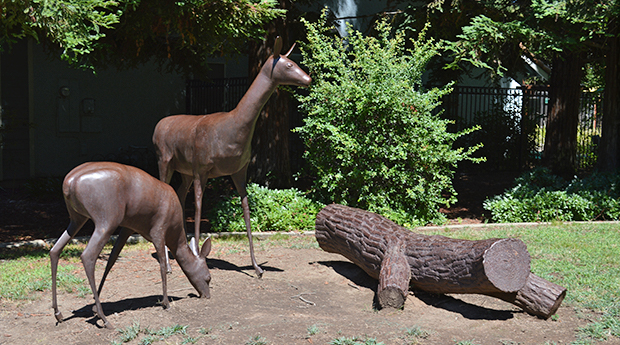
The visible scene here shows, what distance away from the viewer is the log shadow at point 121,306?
194 inches

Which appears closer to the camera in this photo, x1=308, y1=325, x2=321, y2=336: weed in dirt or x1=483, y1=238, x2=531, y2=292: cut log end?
x1=308, y1=325, x2=321, y2=336: weed in dirt

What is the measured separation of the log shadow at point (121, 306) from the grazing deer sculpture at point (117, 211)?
0.25m

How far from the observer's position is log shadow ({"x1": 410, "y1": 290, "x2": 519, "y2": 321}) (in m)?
5.10

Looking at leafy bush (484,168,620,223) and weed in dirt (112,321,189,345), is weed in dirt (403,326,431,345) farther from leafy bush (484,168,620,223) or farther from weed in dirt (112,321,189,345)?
leafy bush (484,168,620,223)

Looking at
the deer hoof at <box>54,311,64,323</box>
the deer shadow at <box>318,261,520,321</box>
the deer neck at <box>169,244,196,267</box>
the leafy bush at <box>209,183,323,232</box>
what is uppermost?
the deer neck at <box>169,244,196,267</box>

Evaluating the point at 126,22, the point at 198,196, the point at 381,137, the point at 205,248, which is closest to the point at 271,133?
the point at 381,137

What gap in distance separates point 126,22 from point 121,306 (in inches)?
165

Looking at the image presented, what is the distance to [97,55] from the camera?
855 cm

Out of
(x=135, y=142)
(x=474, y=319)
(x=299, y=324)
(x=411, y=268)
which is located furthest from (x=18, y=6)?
(x=135, y=142)

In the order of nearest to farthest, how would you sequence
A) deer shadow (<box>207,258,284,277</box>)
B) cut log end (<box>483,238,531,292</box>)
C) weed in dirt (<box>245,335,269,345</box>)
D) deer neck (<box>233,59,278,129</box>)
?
weed in dirt (<box>245,335,269,345</box>) → cut log end (<box>483,238,531,292</box>) → deer neck (<box>233,59,278,129</box>) → deer shadow (<box>207,258,284,277</box>)

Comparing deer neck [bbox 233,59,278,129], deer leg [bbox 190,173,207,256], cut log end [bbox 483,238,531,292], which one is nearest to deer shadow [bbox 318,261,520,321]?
cut log end [bbox 483,238,531,292]

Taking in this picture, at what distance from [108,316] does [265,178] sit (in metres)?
6.00

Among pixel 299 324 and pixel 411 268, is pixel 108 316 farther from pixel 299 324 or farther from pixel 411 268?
pixel 411 268

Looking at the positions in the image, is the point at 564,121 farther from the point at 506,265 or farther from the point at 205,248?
the point at 205,248
